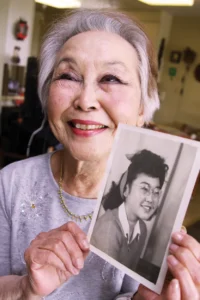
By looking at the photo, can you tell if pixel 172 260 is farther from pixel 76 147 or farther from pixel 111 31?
pixel 111 31

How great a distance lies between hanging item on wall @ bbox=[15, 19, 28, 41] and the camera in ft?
10.7

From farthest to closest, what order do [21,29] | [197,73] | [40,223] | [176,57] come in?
1. [176,57]
2. [197,73]
3. [21,29]
4. [40,223]

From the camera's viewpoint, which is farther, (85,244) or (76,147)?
(76,147)

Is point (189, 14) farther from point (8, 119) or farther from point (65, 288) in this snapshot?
point (65, 288)

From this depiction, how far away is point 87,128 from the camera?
2.25ft

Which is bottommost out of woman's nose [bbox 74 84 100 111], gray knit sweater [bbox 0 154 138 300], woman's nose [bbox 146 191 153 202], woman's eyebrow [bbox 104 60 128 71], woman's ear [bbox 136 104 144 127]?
gray knit sweater [bbox 0 154 138 300]

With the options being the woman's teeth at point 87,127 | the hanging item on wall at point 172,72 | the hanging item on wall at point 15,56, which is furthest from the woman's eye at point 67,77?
the hanging item on wall at point 172,72

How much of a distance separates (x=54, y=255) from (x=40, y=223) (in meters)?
0.25

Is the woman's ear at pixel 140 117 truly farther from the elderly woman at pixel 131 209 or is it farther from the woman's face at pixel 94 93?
the elderly woman at pixel 131 209

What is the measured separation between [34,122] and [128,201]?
7.40ft

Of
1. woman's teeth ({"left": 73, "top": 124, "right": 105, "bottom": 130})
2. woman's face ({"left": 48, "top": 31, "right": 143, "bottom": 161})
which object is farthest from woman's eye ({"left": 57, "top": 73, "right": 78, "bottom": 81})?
woman's teeth ({"left": 73, "top": 124, "right": 105, "bottom": 130})

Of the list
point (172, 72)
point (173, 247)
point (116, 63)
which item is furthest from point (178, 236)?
point (172, 72)

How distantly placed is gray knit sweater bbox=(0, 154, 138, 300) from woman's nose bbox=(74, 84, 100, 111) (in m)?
0.23

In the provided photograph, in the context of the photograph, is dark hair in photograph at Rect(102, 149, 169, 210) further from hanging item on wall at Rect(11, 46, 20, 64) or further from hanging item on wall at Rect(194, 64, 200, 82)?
hanging item on wall at Rect(194, 64, 200, 82)
